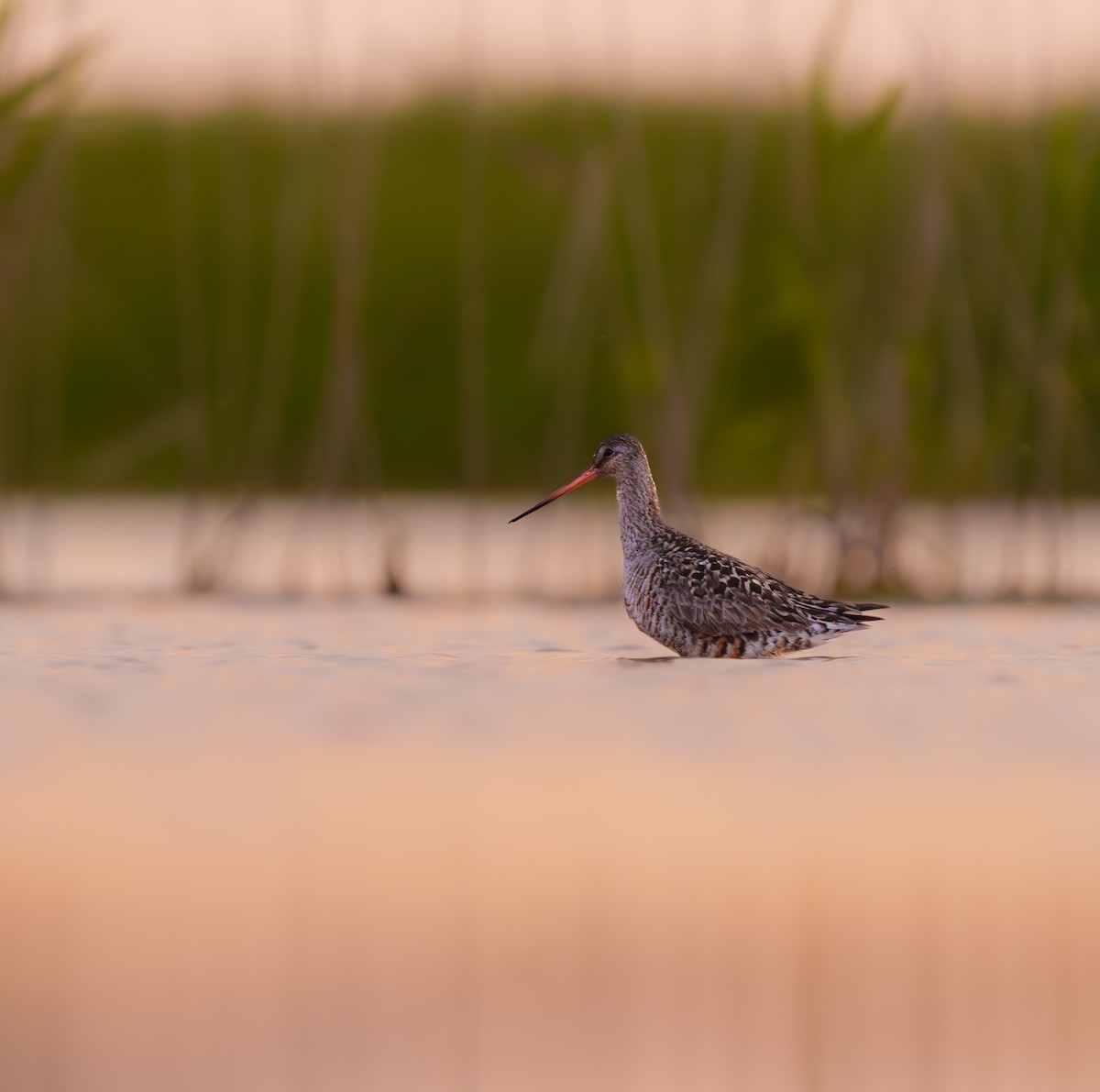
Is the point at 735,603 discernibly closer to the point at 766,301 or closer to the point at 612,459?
the point at 612,459

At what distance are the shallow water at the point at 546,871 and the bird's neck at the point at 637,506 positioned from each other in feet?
2.74

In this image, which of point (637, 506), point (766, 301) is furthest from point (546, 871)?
point (766, 301)

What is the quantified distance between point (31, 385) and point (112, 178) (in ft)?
8.94

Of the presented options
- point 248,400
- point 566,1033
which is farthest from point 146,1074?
point 248,400

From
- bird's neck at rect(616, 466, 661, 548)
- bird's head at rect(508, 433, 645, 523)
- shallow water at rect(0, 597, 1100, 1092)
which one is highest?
bird's head at rect(508, 433, 645, 523)

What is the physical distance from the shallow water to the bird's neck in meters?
0.83

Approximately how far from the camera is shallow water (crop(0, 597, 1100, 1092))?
307 centimetres

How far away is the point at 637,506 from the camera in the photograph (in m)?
7.64

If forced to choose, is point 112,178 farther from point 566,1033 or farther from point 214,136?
point 566,1033

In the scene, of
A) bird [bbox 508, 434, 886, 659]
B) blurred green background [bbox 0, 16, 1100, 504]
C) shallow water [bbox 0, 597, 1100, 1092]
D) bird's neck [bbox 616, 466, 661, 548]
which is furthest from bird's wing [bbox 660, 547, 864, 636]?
blurred green background [bbox 0, 16, 1100, 504]

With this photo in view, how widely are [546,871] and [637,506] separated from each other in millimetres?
3695

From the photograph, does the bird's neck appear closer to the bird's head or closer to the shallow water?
the bird's head

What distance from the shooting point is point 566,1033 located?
311cm

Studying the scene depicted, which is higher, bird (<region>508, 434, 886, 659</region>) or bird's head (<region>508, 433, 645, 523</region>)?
bird's head (<region>508, 433, 645, 523</region>)
